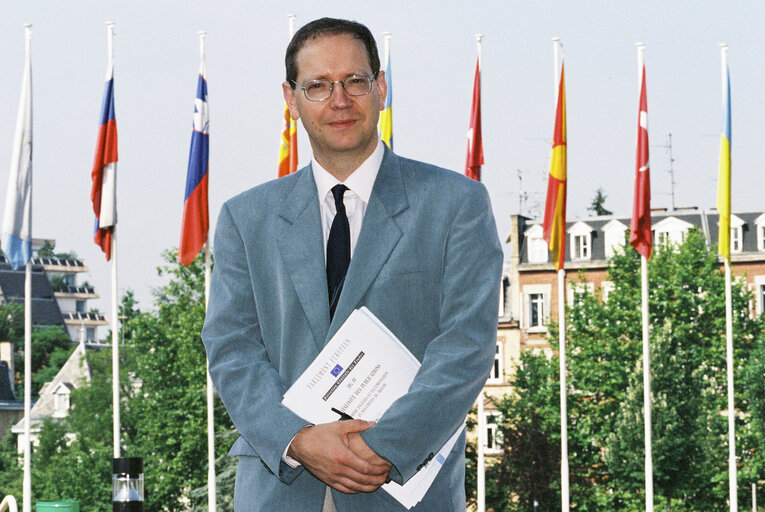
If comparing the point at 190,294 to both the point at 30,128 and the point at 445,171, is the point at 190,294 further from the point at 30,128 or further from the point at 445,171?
the point at 445,171

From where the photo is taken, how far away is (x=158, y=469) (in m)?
51.4

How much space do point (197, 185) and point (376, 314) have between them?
2204cm

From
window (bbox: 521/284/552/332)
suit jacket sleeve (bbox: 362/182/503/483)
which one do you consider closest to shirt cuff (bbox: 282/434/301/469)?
suit jacket sleeve (bbox: 362/182/503/483)

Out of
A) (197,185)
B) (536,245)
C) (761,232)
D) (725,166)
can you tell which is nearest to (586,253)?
(536,245)

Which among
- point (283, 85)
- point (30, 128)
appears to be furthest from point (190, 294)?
point (283, 85)

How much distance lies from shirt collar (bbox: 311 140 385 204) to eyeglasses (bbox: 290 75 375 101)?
0.61 ft

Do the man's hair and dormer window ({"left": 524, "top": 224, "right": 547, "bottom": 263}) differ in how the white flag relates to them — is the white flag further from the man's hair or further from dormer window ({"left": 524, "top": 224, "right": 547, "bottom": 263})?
dormer window ({"left": 524, "top": 224, "right": 547, "bottom": 263})

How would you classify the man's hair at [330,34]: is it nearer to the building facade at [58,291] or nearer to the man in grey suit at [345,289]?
the man in grey suit at [345,289]

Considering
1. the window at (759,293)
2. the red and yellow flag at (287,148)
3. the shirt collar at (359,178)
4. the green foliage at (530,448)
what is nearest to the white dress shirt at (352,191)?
the shirt collar at (359,178)

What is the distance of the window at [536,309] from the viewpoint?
68625 mm

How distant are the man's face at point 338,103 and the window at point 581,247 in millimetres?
65880

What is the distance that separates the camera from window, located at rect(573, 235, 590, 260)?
6919 cm

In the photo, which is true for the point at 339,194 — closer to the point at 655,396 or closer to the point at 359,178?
the point at 359,178

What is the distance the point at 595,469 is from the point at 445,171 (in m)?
49.8
